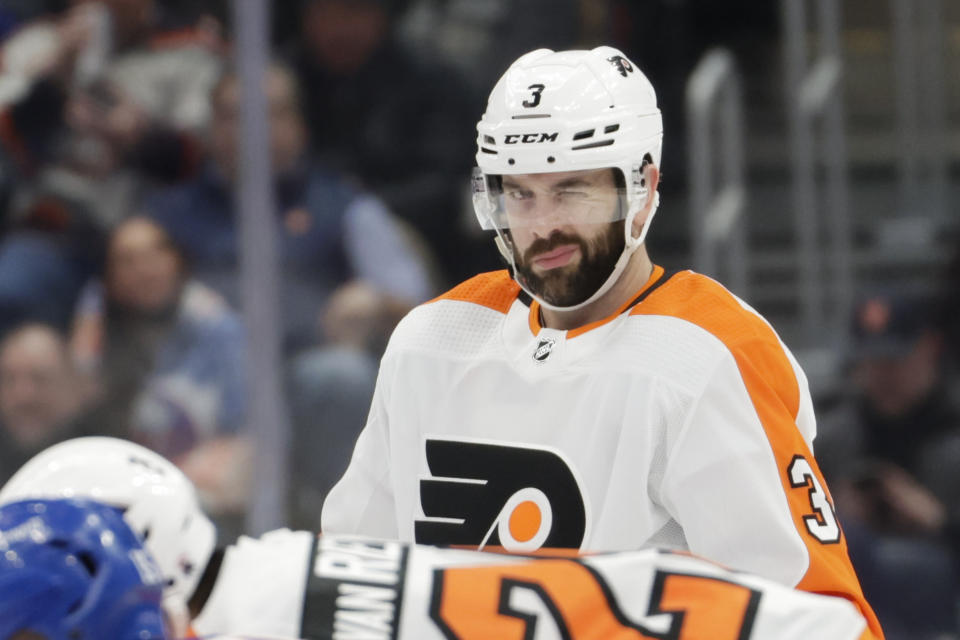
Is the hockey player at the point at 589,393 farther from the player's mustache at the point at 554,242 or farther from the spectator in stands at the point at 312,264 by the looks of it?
the spectator in stands at the point at 312,264

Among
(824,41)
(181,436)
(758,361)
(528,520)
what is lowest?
(181,436)

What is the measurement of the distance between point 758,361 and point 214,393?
210 cm

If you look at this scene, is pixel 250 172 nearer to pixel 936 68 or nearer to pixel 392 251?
pixel 392 251

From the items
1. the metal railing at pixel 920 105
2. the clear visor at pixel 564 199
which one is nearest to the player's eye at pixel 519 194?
the clear visor at pixel 564 199

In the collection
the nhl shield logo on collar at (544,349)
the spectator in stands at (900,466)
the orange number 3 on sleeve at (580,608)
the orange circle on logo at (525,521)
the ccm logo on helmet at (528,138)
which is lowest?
the spectator in stands at (900,466)

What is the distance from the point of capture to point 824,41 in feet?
14.0

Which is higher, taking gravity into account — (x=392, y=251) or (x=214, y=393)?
(x=392, y=251)

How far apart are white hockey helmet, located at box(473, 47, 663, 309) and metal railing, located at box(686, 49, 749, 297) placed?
204 cm

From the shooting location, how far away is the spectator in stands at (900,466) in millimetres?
3865

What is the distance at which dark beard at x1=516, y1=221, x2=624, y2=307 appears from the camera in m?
1.83

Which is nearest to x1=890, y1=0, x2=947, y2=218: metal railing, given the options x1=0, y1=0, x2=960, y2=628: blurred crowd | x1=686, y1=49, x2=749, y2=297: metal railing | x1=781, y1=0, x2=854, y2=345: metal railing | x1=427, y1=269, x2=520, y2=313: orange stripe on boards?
x1=781, y1=0, x2=854, y2=345: metal railing

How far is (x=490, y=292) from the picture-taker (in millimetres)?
2029

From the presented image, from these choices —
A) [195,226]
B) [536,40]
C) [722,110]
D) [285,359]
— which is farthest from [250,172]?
Answer: [722,110]

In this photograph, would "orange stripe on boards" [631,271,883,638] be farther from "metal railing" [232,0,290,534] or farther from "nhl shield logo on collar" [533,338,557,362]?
"metal railing" [232,0,290,534]
